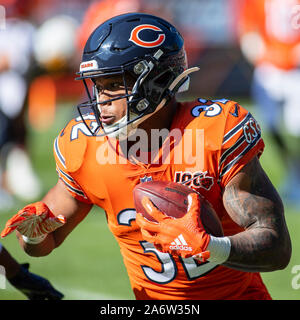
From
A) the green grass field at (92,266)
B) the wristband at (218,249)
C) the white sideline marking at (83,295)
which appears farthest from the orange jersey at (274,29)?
the wristband at (218,249)

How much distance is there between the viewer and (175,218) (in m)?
2.33

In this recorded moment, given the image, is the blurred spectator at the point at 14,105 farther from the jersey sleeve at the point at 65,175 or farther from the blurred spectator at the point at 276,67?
the jersey sleeve at the point at 65,175

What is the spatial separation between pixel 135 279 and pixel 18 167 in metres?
5.29

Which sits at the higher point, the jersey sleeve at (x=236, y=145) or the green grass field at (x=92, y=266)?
the jersey sleeve at (x=236, y=145)

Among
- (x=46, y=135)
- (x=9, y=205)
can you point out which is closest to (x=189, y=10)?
(x=46, y=135)

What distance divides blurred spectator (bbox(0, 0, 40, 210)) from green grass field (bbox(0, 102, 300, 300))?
28.8 inches

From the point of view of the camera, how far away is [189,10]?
15672 mm

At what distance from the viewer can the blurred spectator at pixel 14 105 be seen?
7.76 meters

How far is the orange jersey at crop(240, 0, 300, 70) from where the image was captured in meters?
7.52

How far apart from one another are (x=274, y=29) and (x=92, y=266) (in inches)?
162

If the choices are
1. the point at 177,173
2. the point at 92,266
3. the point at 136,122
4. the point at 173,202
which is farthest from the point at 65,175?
the point at 92,266

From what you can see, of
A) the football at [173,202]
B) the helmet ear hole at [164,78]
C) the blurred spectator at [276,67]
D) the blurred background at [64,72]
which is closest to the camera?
the football at [173,202]

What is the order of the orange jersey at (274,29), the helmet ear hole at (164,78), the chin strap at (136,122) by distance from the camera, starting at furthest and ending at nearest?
the orange jersey at (274,29), the helmet ear hole at (164,78), the chin strap at (136,122)

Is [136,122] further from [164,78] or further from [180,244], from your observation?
[180,244]
